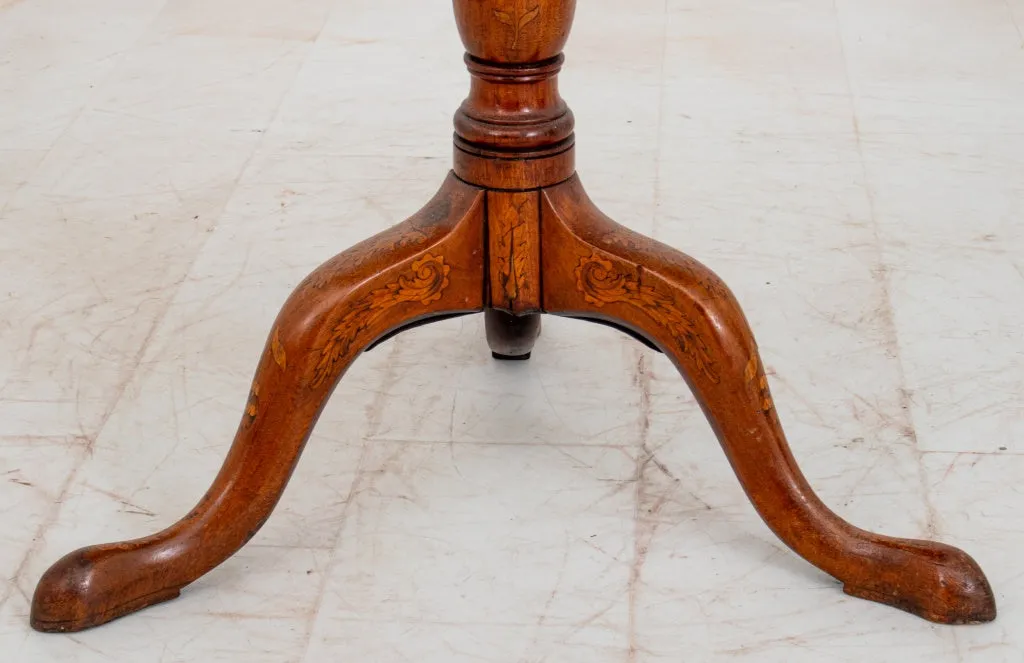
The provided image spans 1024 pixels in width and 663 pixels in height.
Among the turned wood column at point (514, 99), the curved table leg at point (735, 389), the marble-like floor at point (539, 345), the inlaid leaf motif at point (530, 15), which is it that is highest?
the inlaid leaf motif at point (530, 15)

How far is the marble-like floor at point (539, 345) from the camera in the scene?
1355 mm

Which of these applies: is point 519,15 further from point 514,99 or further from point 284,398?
point 284,398

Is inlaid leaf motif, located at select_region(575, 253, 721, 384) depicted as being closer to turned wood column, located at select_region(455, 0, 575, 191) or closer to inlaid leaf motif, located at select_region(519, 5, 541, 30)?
turned wood column, located at select_region(455, 0, 575, 191)

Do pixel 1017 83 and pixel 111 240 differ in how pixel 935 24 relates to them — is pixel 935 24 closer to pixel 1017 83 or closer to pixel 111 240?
pixel 1017 83

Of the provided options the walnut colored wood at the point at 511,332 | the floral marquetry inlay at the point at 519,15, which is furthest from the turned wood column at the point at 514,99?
the walnut colored wood at the point at 511,332

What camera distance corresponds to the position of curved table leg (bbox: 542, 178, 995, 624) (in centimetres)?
132

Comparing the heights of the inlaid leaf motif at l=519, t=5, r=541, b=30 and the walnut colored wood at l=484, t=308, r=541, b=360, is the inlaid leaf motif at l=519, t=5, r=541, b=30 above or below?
above

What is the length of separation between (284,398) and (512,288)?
21 centimetres

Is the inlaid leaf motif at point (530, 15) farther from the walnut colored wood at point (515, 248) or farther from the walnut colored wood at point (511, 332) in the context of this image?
the walnut colored wood at point (511, 332)

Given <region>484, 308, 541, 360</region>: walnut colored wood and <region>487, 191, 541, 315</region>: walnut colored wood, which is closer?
<region>487, 191, 541, 315</region>: walnut colored wood

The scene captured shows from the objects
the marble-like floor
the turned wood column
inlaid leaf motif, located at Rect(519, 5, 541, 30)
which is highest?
inlaid leaf motif, located at Rect(519, 5, 541, 30)

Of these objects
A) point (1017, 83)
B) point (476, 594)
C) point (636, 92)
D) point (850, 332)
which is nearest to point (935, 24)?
point (1017, 83)

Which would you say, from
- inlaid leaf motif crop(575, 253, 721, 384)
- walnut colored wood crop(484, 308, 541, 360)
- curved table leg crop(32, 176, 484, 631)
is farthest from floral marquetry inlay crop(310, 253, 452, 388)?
walnut colored wood crop(484, 308, 541, 360)

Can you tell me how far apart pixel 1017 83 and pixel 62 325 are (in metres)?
1.40
